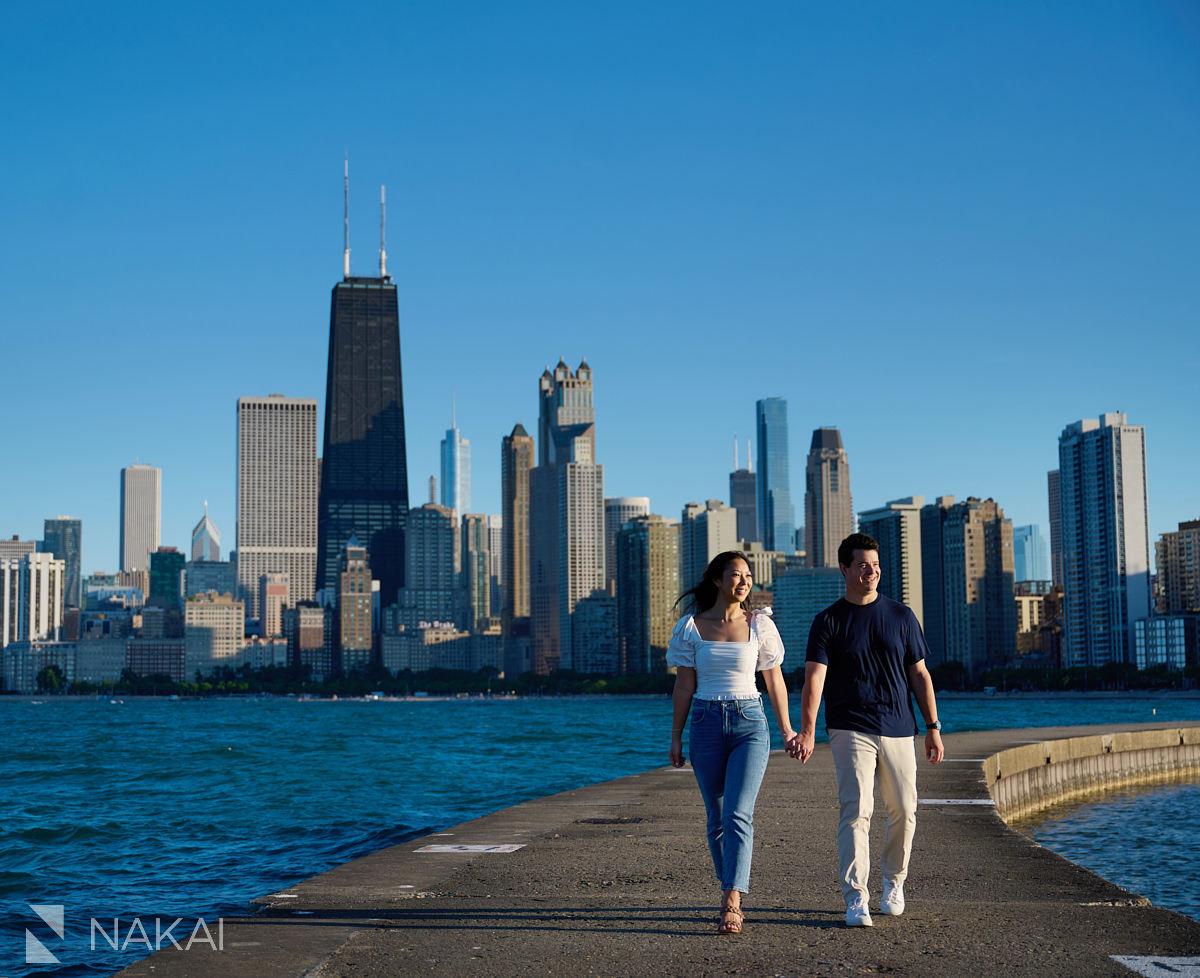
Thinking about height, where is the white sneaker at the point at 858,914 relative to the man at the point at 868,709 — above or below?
below

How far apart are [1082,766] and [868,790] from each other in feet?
84.2

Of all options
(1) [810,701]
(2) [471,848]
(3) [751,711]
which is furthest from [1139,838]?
(3) [751,711]

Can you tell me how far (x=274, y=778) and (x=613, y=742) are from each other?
23.9 metres

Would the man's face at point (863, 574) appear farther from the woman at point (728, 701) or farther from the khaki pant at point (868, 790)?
the khaki pant at point (868, 790)

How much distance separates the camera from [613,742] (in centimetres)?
5806

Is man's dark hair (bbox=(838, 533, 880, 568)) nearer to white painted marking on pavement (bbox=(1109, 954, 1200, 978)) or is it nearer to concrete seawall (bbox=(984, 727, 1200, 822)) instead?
white painted marking on pavement (bbox=(1109, 954, 1200, 978))

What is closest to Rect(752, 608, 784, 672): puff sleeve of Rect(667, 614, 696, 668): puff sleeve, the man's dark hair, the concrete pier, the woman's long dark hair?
the woman's long dark hair

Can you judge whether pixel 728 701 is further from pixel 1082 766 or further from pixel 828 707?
pixel 1082 766

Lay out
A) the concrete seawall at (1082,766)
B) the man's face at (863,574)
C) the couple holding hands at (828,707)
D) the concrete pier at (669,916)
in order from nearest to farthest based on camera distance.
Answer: the concrete pier at (669,916) → the couple holding hands at (828,707) → the man's face at (863,574) → the concrete seawall at (1082,766)

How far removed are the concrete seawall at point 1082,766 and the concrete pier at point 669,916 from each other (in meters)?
10.7

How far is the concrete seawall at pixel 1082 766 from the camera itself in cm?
2533

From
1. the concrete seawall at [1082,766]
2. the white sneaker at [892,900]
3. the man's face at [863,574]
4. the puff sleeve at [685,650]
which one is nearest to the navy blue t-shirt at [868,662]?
the man's face at [863,574]

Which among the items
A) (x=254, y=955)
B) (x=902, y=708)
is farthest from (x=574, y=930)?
(x=902, y=708)

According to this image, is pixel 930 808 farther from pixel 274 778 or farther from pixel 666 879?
pixel 274 778
